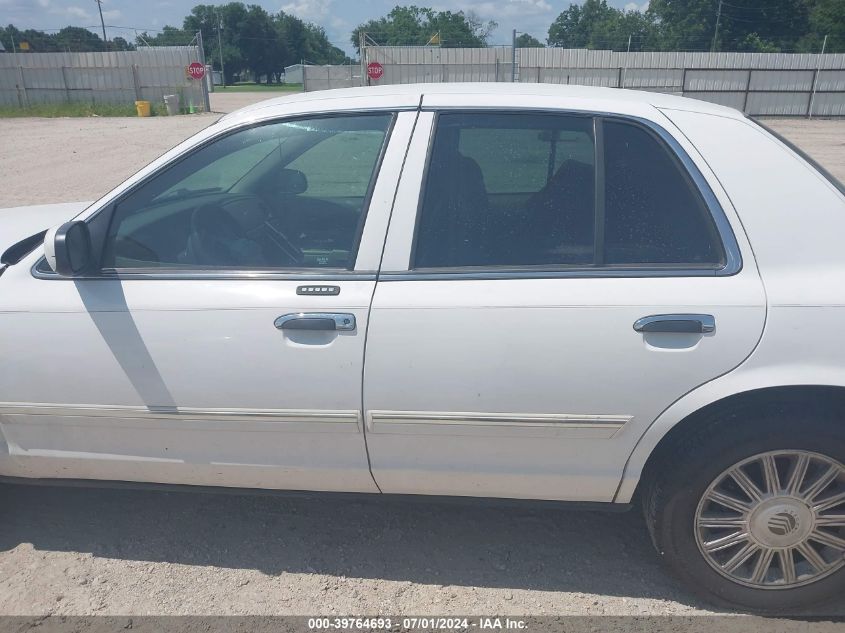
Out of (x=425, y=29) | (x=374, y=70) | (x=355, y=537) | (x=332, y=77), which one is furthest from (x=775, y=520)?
(x=425, y=29)

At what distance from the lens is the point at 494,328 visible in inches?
94.5

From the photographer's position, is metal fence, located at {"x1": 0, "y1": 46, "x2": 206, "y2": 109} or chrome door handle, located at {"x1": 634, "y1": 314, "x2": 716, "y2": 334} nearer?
chrome door handle, located at {"x1": 634, "y1": 314, "x2": 716, "y2": 334}

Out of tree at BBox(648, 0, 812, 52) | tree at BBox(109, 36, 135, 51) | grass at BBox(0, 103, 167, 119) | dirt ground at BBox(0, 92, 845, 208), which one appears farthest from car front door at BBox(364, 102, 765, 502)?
tree at BBox(109, 36, 135, 51)

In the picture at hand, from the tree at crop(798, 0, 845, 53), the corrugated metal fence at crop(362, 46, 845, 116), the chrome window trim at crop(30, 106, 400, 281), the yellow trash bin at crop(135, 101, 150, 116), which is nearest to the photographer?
the chrome window trim at crop(30, 106, 400, 281)

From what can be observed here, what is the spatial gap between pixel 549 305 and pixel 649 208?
1.61ft

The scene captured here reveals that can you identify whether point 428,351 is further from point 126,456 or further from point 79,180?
point 79,180

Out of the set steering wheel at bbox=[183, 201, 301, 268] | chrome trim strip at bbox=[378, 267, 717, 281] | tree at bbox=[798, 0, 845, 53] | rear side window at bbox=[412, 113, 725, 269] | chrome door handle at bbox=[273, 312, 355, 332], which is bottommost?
chrome door handle at bbox=[273, 312, 355, 332]

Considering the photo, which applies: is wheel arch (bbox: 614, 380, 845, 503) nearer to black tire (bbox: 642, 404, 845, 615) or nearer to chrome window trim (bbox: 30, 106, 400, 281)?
black tire (bbox: 642, 404, 845, 615)

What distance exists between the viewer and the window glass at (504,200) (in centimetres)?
251

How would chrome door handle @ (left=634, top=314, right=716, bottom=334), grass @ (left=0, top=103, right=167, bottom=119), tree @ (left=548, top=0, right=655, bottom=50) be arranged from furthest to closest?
tree @ (left=548, top=0, right=655, bottom=50)
grass @ (left=0, top=103, right=167, bottom=119)
chrome door handle @ (left=634, top=314, right=716, bottom=334)

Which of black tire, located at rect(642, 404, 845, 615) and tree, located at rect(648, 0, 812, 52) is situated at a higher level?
tree, located at rect(648, 0, 812, 52)

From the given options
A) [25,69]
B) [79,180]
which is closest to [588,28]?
[25,69]

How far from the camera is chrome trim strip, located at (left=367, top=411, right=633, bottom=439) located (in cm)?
245

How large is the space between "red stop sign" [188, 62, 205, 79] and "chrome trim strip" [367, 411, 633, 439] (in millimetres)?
29870
